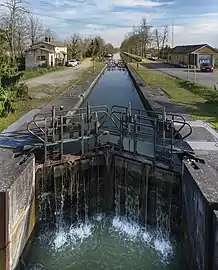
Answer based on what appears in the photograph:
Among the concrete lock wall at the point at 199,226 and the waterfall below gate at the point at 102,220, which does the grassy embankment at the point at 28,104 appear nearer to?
the waterfall below gate at the point at 102,220

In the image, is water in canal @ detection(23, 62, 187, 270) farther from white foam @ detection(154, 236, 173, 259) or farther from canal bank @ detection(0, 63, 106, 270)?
canal bank @ detection(0, 63, 106, 270)

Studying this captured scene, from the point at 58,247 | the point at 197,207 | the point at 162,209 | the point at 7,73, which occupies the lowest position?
the point at 58,247

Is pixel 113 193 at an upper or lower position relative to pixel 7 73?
lower

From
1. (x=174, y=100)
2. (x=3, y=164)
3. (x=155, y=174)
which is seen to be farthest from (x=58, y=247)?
(x=174, y=100)

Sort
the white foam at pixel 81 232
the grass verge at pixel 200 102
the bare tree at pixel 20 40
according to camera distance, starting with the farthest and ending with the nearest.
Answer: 1. the bare tree at pixel 20 40
2. the grass verge at pixel 200 102
3. the white foam at pixel 81 232

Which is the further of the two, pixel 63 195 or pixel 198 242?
pixel 63 195

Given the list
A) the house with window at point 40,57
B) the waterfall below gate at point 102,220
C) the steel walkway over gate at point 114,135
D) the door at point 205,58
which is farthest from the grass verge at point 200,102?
the door at point 205,58

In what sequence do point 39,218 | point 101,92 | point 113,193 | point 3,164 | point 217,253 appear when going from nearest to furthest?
1. point 217,253
2. point 3,164
3. point 39,218
4. point 113,193
5. point 101,92

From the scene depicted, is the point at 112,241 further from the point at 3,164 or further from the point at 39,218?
the point at 3,164
